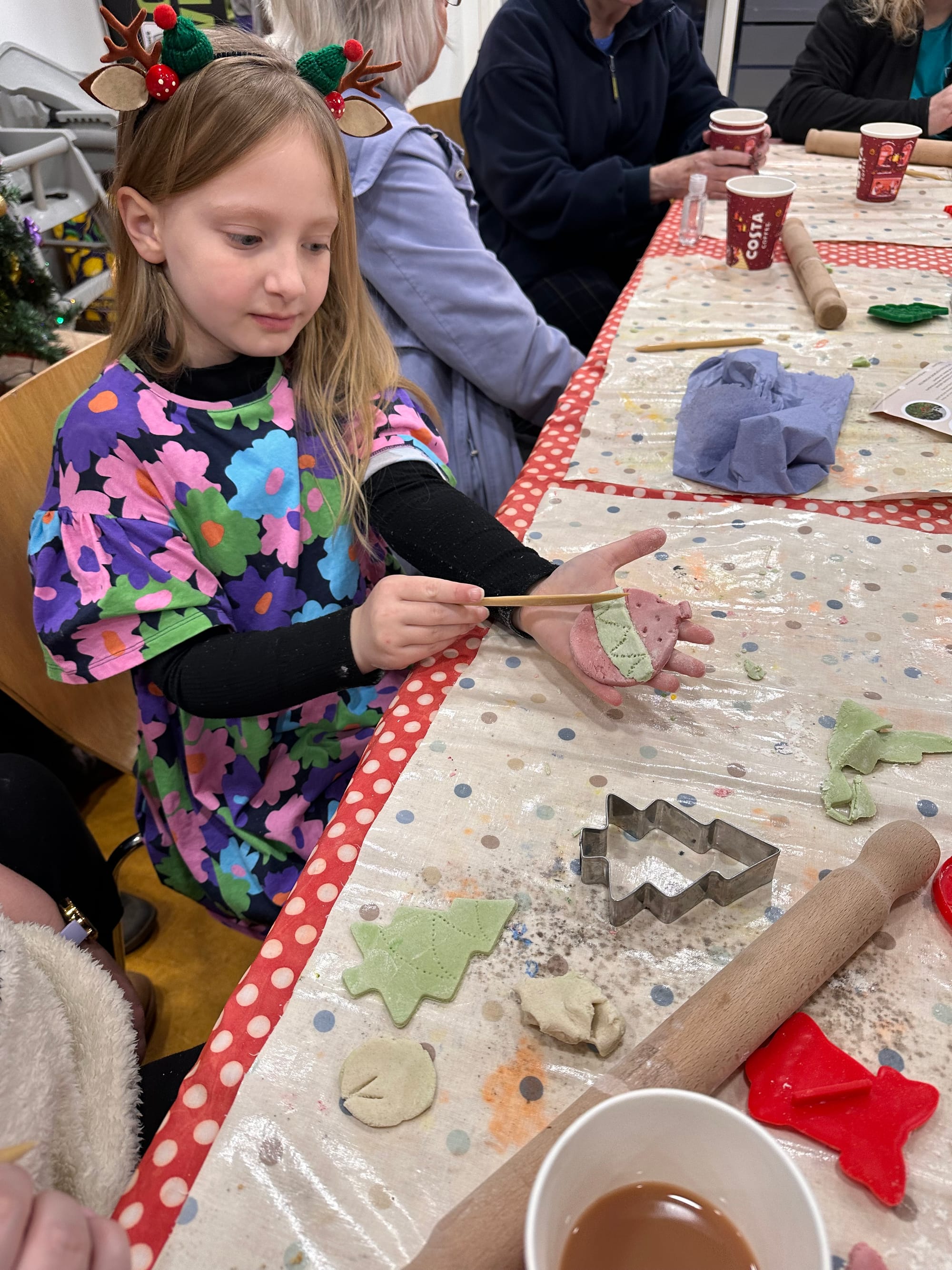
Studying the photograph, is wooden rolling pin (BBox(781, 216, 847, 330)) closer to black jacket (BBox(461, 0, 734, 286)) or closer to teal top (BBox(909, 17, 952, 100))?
black jacket (BBox(461, 0, 734, 286))

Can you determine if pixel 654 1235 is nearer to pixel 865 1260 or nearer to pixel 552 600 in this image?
pixel 865 1260

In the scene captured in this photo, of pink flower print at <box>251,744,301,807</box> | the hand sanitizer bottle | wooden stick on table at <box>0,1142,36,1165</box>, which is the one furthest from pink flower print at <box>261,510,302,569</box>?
the hand sanitizer bottle

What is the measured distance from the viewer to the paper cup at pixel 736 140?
1812mm

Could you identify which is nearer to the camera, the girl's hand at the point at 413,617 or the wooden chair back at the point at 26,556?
the girl's hand at the point at 413,617

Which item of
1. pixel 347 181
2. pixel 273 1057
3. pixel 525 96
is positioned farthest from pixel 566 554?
pixel 525 96

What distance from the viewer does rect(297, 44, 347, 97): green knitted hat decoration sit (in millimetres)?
857

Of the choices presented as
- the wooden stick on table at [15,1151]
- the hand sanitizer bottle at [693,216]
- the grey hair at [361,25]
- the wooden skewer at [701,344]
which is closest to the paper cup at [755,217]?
the hand sanitizer bottle at [693,216]

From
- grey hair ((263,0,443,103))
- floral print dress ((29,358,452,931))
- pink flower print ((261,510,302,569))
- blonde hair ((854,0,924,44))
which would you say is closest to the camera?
floral print dress ((29,358,452,931))

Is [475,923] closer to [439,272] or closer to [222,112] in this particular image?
[222,112]

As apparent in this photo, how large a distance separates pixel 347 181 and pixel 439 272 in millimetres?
520

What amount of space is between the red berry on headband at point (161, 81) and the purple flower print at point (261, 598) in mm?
442

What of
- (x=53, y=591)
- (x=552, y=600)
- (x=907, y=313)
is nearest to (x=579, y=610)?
(x=552, y=600)

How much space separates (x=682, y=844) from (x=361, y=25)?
4.24 feet

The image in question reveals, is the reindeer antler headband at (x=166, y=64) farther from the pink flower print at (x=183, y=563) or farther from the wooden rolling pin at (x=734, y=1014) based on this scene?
the wooden rolling pin at (x=734, y=1014)
